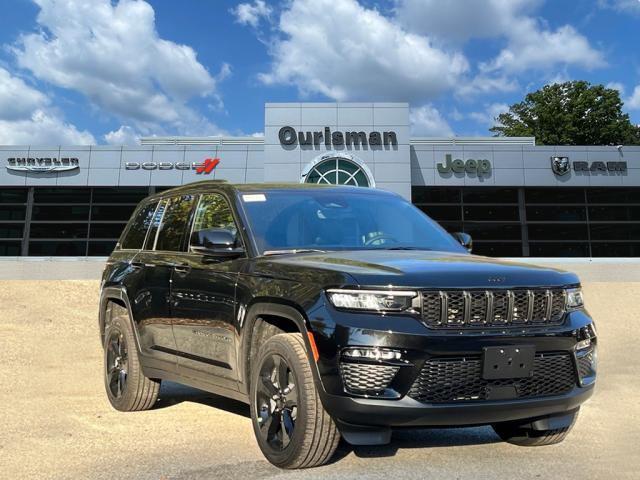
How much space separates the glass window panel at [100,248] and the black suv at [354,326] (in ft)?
104

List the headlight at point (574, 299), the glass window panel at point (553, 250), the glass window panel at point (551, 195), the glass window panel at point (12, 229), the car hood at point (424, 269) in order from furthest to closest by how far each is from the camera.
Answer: the glass window panel at point (12, 229) → the glass window panel at point (551, 195) → the glass window panel at point (553, 250) → the headlight at point (574, 299) → the car hood at point (424, 269)

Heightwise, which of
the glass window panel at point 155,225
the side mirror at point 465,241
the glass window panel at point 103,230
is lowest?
the side mirror at point 465,241

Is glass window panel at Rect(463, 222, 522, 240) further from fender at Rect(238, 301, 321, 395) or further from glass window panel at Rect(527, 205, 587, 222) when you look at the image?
fender at Rect(238, 301, 321, 395)

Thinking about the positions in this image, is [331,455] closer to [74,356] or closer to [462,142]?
[74,356]

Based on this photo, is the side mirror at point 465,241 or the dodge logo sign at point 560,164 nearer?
the side mirror at point 465,241

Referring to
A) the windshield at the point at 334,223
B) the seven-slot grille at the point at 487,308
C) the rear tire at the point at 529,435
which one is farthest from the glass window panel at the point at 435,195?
the seven-slot grille at the point at 487,308

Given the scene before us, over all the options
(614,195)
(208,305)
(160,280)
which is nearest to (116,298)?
(160,280)

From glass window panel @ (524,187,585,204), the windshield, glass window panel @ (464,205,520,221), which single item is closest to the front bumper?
the windshield

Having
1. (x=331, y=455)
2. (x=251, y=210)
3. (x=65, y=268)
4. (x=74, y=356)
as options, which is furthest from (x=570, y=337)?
(x=65, y=268)

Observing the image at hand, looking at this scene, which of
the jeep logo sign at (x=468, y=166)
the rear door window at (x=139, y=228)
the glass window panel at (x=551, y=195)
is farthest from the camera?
the glass window panel at (x=551, y=195)

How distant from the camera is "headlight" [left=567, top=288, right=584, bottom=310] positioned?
155 inches

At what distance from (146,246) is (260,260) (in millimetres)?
2161

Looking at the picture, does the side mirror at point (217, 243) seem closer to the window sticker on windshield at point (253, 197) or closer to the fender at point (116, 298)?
the window sticker on windshield at point (253, 197)

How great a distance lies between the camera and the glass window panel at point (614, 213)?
35.4 metres
